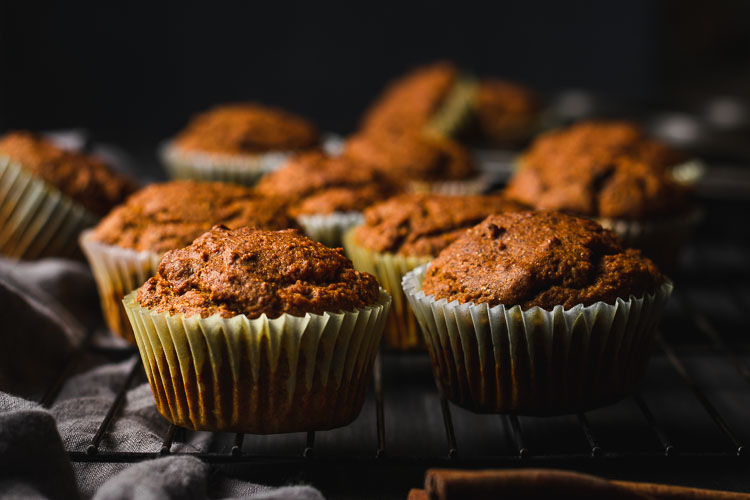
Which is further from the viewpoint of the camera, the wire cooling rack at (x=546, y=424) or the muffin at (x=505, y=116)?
the muffin at (x=505, y=116)

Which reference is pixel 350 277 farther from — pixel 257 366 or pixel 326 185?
pixel 326 185

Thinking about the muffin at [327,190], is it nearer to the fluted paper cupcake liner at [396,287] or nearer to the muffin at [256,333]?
the fluted paper cupcake liner at [396,287]

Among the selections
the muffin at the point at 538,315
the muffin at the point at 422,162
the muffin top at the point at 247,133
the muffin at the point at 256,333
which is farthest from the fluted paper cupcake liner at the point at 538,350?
the muffin top at the point at 247,133

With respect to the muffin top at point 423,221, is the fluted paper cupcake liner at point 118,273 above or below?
below

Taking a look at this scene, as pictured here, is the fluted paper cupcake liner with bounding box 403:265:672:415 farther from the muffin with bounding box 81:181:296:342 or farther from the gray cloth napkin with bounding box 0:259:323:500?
the muffin with bounding box 81:181:296:342

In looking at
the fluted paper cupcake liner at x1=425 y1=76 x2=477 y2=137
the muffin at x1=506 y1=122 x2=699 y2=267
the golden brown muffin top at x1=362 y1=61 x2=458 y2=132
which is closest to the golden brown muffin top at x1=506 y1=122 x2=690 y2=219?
the muffin at x1=506 y1=122 x2=699 y2=267

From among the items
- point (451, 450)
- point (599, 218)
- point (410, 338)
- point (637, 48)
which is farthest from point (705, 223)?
point (637, 48)

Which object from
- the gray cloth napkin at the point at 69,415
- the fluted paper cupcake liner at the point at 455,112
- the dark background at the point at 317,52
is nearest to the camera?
the gray cloth napkin at the point at 69,415

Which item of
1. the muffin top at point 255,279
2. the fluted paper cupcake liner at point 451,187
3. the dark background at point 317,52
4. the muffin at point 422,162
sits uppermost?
the muffin top at point 255,279

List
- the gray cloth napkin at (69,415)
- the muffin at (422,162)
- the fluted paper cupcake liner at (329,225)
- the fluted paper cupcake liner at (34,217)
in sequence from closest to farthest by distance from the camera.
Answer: the gray cloth napkin at (69,415) → the fluted paper cupcake liner at (329,225) → the fluted paper cupcake liner at (34,217) → the muffin at (422,162)
